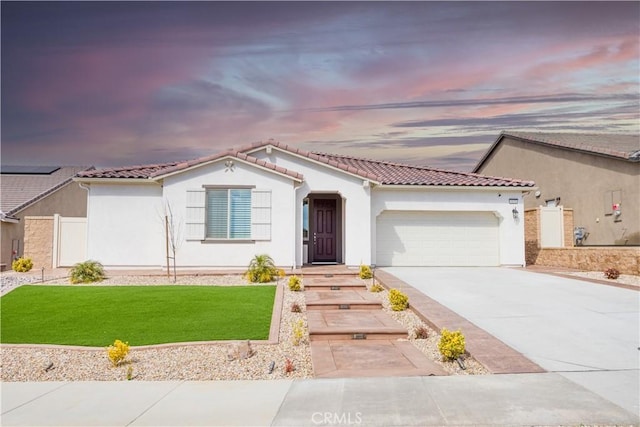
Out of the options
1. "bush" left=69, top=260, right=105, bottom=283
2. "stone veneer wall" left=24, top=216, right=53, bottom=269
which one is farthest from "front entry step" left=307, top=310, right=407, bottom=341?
"stone veneer wall" left=24, top=216, right=53, bottom=269

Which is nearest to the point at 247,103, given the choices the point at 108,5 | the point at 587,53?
the point at 108,5

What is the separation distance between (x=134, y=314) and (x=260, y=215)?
6378 mm

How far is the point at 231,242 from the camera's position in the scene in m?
15.3

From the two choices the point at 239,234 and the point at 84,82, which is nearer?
the point at 239,234

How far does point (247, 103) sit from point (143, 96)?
4457 millimetres

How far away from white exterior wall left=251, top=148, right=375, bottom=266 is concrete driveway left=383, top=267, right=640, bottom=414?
5.37 feet

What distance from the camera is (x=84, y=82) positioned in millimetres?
20109

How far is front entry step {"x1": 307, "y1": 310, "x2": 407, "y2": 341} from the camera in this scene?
824 cm

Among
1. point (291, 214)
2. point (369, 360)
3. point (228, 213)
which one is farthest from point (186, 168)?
point (369, 360)

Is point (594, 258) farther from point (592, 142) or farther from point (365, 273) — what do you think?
point (592, 142)

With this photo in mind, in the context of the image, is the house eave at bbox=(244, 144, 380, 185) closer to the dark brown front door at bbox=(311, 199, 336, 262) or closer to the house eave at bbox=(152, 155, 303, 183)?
the house eave at bbox=(152, 155, 303, 183)

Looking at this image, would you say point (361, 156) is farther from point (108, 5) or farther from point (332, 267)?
point (108, 5)

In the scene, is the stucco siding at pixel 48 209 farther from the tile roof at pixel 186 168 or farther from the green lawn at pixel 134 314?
the green lawn at pixel 134 314

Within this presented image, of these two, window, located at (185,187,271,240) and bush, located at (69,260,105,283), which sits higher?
window, located at (185,187,271,240)
